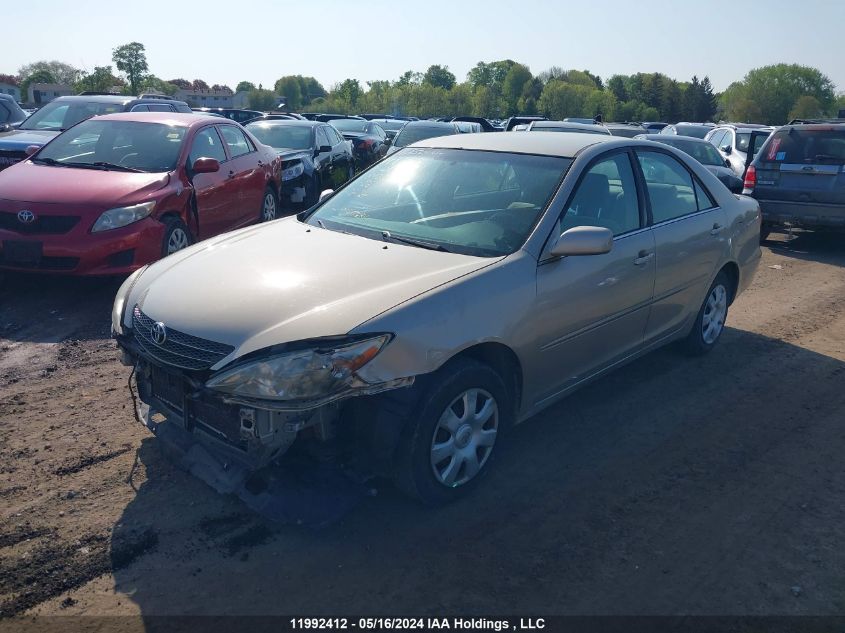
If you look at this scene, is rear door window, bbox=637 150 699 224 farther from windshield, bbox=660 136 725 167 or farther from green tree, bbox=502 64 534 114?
green tree, bbox=502 64 534 114

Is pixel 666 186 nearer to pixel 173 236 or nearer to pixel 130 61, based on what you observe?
pixel 173 236

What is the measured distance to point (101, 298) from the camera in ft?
22.7

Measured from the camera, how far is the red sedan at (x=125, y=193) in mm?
6508

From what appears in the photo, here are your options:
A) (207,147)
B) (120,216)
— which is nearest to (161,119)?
(207,147)

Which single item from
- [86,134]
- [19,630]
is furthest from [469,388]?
[86,134]

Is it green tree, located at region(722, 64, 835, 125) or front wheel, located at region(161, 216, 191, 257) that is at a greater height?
green tree, located at region(722, 64, 835, 125)

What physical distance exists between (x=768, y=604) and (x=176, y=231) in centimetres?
613

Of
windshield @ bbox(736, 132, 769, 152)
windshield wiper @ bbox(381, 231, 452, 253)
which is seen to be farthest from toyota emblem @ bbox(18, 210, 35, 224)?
windshield @ bbox(736, 132, 769, 152)

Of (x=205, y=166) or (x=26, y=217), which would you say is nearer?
(x=26, y=217)

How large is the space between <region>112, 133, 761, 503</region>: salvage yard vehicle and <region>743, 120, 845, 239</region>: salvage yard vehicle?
6.19 m

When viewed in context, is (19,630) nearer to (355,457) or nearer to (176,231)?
(355,457)

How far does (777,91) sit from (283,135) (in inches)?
4323

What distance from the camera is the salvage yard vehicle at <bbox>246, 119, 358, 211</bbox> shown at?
39.4ft

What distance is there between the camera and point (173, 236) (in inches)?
288
